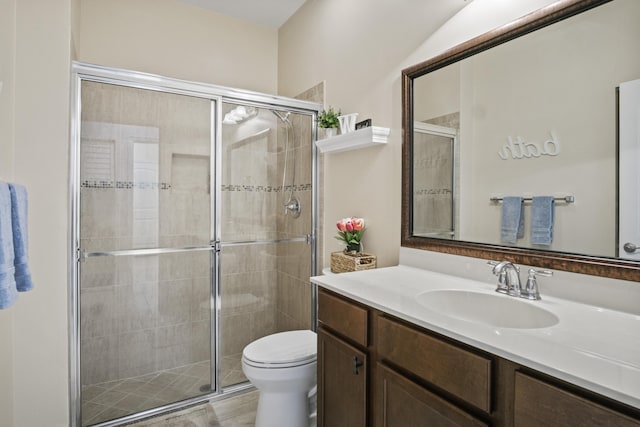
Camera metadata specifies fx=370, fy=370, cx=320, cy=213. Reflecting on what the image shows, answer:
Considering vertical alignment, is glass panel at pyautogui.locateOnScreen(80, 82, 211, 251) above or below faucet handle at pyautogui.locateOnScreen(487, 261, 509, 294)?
→ above

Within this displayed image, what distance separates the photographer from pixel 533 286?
4.07ft

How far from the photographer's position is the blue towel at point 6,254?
44.4 inches

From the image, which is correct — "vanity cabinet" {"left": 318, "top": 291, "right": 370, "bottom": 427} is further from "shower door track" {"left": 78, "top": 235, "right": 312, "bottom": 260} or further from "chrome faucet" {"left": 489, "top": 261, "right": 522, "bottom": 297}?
"shower door track" {"left": 78, "top": 235, "right": 312, "bottom": 260}

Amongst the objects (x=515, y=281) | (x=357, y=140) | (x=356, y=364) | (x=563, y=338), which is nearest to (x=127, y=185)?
(x=357, y=140)

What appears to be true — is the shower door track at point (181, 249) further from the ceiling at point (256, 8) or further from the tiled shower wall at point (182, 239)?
the ceiling at point (256, 8)

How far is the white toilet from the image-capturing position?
5.78 ft

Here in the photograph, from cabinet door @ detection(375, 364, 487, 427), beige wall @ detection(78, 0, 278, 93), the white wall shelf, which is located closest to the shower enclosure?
the white wall shelf

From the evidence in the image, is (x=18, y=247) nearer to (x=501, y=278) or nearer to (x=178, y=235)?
(x=178, y=235)

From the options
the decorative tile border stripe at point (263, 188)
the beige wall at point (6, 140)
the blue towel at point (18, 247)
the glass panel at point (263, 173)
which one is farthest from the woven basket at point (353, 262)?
the beige wall at point (6, 140)

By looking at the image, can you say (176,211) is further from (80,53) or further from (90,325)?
(80,53)

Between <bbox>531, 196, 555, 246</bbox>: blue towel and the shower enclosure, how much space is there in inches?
60.9

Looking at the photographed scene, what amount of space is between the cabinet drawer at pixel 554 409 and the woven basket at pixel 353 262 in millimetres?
1160

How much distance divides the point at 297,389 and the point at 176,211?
4.10 ft

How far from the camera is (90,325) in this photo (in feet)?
6.67
